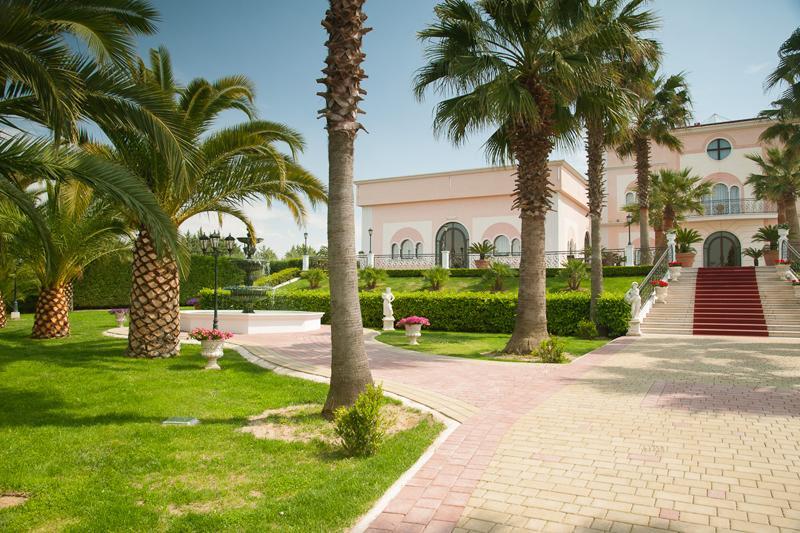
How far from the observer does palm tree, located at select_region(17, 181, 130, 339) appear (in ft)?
39.7

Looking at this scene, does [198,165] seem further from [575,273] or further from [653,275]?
[653,275]

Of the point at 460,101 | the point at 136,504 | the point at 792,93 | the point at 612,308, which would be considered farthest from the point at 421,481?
the point at 792,93

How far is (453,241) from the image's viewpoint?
34250 mm

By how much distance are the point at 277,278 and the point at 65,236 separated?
18.0 m

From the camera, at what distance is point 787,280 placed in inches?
752

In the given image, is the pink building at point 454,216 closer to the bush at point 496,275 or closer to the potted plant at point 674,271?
the bush at point 496,275

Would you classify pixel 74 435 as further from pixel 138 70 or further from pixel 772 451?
pixel 138 70

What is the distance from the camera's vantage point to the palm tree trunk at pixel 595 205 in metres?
16.3

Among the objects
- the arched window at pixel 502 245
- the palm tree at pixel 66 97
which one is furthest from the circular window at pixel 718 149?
the palm tree at pixel 66 97

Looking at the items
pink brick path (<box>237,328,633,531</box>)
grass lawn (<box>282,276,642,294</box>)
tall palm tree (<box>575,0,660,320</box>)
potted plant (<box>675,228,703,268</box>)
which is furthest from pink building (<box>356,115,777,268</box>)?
pink brick path (<box>237,328,633,531</box>)

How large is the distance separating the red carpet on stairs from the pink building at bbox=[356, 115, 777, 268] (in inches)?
295

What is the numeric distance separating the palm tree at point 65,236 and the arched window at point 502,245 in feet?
76.1

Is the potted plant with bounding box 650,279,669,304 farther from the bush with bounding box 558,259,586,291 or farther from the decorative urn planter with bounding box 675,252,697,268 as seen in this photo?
the decorative urn planter with bounding box 675,252,697,268

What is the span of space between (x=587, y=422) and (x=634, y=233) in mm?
31813
